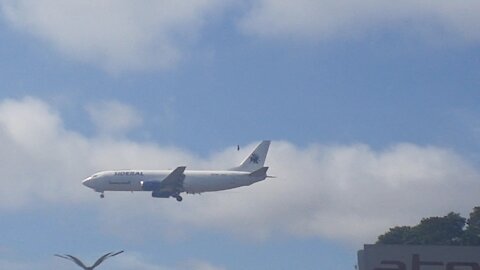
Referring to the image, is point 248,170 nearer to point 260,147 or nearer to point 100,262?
point 260,147

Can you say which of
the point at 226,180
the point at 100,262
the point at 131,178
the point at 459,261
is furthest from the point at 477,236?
the point at 459,261

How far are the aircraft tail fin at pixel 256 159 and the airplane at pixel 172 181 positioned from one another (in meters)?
0.78

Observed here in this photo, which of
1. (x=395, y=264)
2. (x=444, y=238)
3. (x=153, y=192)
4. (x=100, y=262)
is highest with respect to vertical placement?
(x=153, y=192)

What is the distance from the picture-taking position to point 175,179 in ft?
445

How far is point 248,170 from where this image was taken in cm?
13912

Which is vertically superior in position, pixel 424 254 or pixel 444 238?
pixel 444 238

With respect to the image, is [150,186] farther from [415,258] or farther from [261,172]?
[415,258]

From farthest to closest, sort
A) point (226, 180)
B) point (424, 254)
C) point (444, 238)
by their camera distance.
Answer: point (226, 180), point (444, 238), point (424, 254)

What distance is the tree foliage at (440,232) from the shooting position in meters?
110

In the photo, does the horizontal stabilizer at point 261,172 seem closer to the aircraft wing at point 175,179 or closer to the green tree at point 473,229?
the aircraft wing at point 175,179

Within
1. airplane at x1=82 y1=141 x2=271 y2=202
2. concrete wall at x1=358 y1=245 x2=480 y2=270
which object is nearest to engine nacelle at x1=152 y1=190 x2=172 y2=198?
airplane at x1=82 y1=141 x2=271 y2=202

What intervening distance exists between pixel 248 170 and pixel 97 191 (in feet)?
57.9

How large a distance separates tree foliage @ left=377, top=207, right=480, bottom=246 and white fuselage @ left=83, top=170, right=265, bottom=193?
2597 cm

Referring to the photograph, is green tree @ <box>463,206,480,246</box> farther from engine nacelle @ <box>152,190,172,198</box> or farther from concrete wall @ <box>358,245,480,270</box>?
concrete wall @ <box>358,245,480,270</box>
